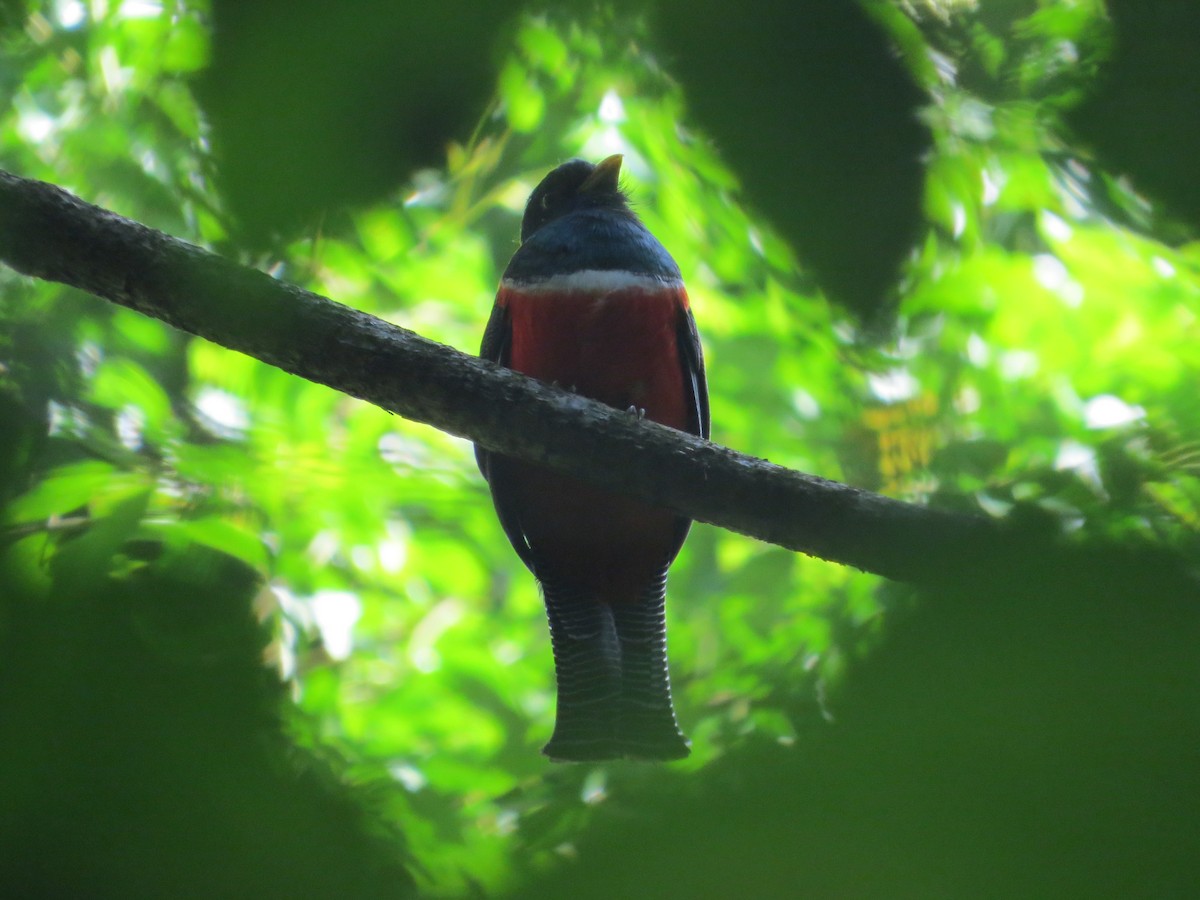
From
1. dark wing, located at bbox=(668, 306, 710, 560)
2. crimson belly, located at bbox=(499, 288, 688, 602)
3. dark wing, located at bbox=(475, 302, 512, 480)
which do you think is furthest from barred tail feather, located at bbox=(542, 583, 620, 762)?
dark wing, located at bbox=(475, 302, 512, 480)

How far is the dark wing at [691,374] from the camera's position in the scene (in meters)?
4.32

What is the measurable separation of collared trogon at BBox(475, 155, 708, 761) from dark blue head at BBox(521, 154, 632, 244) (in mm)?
393

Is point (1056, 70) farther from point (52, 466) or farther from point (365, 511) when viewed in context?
point (365, 511)

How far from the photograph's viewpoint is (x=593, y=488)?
13.3 ft

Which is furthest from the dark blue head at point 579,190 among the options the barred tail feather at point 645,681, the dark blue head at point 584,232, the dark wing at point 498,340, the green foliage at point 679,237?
the green foliage at point 679,237

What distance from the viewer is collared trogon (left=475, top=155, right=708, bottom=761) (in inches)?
162

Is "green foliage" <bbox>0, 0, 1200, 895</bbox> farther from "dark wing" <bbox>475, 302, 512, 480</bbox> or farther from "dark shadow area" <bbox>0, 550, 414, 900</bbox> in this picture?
"dark wing" <bbox>475, 302, 512, 480</bbox>

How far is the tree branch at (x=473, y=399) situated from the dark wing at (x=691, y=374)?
1.62 meters

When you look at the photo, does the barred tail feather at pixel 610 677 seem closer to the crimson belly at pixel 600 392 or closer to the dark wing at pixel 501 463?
the crimson belly at pixel 600 392

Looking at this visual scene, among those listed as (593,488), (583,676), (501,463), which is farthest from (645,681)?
(501,463)

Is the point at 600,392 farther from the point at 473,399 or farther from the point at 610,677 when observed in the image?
the point at 473,399

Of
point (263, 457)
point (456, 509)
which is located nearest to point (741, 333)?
point (456, 509)

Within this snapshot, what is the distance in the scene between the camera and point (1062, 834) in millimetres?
368

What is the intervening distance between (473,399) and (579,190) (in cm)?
273
